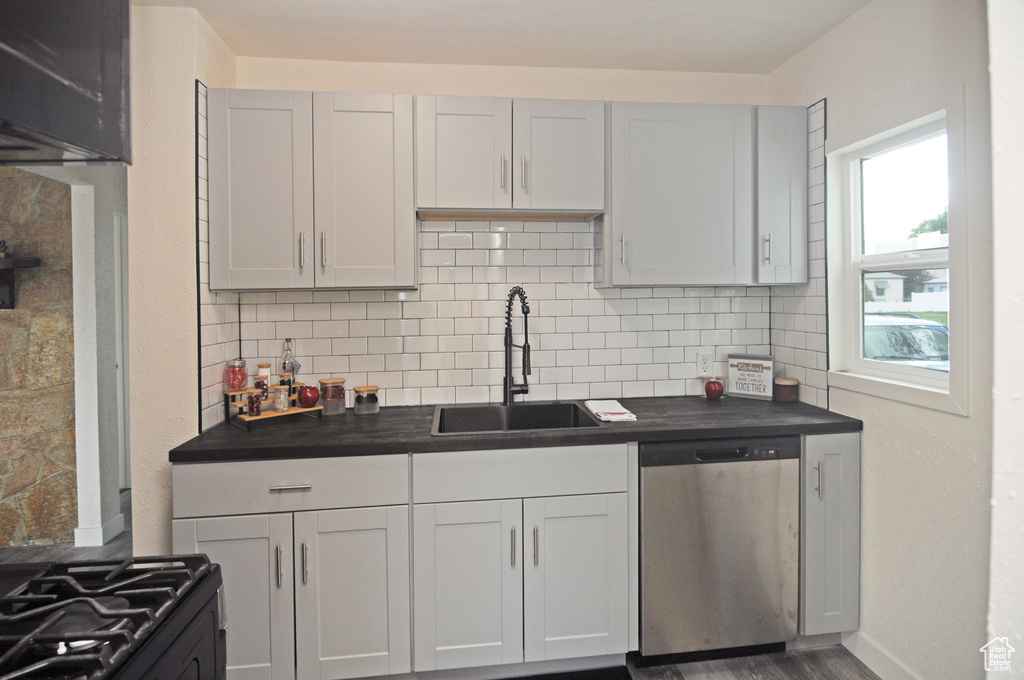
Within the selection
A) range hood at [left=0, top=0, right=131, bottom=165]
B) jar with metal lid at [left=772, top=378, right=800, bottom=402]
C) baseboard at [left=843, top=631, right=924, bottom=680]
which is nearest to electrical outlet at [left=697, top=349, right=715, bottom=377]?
jar with metal lid at [left=772, top=378, right=800, bottom=402]

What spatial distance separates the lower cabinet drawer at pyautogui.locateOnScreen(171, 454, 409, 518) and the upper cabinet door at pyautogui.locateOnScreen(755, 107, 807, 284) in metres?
1.88

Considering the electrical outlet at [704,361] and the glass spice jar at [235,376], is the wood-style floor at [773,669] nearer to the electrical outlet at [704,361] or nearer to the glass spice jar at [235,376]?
the electrical outlet at [704,361]

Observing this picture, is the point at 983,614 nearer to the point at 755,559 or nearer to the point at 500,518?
the point at 755,559

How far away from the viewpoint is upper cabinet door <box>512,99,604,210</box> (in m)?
2.44

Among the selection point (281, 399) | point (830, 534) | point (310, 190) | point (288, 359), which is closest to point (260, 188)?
point (310, 190)

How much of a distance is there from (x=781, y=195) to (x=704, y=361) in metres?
0.89

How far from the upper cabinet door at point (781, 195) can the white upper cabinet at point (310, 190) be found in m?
1.59

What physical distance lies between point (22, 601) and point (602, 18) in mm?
2510

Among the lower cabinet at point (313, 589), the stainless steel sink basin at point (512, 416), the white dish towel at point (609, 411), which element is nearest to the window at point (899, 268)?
the white dish towel at point (609, 411)

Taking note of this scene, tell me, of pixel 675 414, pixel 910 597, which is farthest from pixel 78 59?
pixel 910 597

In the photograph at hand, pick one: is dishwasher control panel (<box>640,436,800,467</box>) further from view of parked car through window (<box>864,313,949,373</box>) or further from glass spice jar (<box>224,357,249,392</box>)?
glass spice jar (<box>224,357,249,392</box>)

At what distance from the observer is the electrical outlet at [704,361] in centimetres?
294

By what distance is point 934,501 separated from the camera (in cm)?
199

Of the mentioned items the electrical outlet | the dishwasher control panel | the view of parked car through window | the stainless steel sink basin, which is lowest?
the dishwasher control panel
